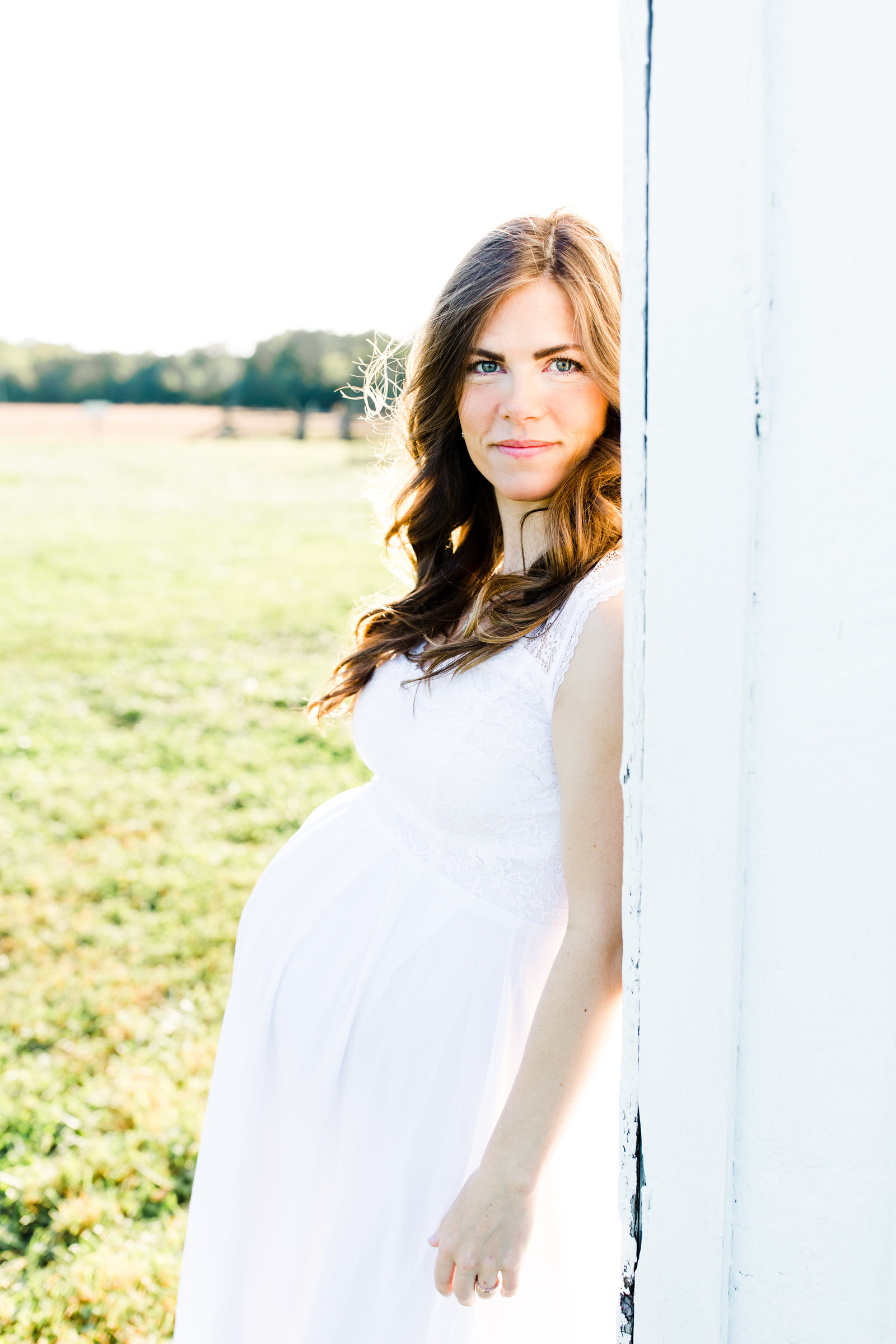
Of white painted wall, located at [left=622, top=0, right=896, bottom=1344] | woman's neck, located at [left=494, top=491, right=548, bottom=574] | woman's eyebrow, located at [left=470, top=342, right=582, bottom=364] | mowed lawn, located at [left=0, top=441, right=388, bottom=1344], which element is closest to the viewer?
white painted wall, located at [left=622, top=0, right=896, bottom=1344]

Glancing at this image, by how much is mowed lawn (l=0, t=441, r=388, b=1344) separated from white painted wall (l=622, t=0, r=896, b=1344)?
1.38 m

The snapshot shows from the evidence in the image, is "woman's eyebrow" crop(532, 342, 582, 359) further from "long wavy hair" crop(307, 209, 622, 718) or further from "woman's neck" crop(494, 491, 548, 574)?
"woman's neck" crop(494, 491, 548, 574)

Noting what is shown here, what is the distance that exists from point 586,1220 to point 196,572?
9.80 metres

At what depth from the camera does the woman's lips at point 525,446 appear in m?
1.43

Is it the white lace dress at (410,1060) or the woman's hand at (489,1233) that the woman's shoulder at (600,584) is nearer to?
the white lace dress at (410,1060)

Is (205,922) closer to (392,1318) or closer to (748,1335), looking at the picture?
(392,1318)

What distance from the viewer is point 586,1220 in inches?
57.3

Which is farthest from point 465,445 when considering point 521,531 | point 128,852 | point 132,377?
point 132,377

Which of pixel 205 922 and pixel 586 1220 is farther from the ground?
pixel 586 1220

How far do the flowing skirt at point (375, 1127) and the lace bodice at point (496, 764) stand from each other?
0.05 metres

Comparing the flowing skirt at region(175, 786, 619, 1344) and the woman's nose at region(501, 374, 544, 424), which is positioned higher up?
the woman's nose at region(501, 374, 544, 424)

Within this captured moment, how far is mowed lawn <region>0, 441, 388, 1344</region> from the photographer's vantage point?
2.40 meters

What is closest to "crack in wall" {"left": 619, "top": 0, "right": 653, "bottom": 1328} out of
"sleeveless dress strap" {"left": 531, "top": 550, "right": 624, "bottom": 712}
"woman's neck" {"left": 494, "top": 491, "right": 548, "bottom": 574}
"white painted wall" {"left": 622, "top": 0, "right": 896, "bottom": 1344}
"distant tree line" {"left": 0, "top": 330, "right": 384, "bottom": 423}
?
"white painted wall" {"left": 622, "top": 0, "right": 896, "bottom": 1344}

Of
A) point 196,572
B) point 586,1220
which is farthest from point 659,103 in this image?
point 196,572
